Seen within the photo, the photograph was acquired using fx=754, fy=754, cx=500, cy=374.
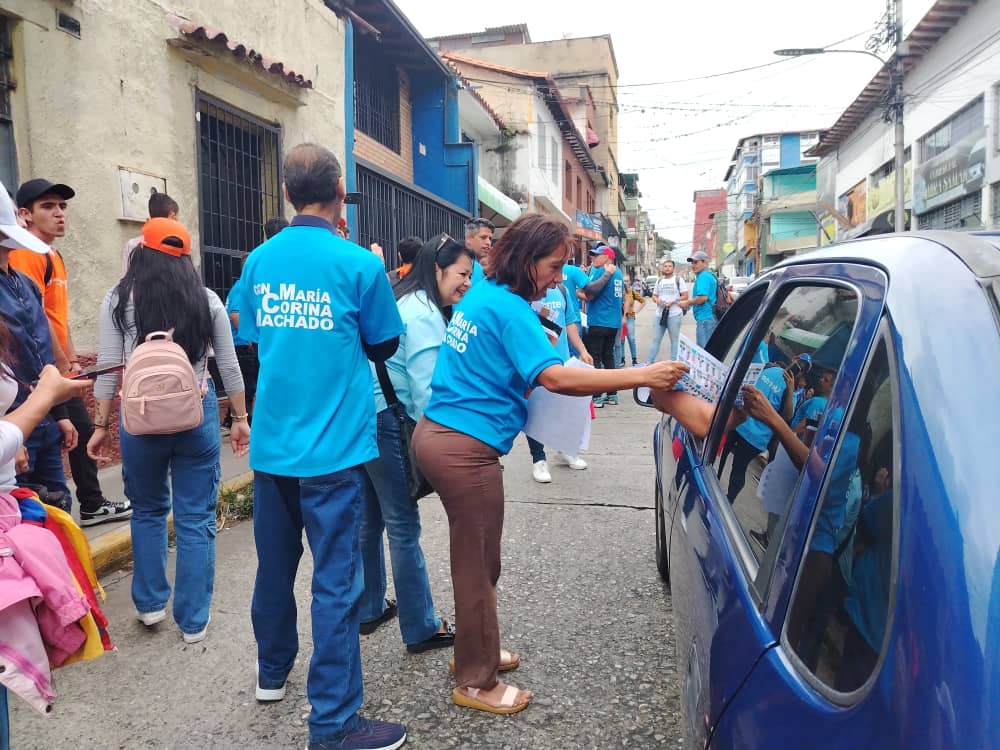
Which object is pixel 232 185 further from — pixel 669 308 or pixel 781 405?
pixel 781 405

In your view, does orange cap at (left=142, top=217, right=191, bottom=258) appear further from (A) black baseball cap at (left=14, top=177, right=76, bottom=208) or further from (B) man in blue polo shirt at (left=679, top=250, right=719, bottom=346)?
(B) man in blue polo shirt at (left=679, top=250, right=719, bottom=346)

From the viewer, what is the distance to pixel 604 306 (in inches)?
342

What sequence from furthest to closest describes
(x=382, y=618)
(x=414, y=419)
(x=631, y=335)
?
(x=631, y=335), (x=382, y=618), (x=414, y=419)

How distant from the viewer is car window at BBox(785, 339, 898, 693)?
3.51ft

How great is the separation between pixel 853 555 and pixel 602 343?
7.76 m

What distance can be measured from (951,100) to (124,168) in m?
18.5

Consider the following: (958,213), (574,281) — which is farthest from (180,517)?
(958,213)

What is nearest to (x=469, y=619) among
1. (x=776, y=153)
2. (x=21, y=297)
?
(x=21, y=297)

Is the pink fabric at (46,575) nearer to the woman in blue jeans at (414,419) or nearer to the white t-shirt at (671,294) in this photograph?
the woman in blue jeans at (414,419)

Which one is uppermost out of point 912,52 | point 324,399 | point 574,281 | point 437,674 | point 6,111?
point 912,52

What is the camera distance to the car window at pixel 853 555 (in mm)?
1070

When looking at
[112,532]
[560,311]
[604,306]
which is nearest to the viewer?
[112,532]

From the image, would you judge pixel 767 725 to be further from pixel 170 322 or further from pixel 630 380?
pixel 170 322

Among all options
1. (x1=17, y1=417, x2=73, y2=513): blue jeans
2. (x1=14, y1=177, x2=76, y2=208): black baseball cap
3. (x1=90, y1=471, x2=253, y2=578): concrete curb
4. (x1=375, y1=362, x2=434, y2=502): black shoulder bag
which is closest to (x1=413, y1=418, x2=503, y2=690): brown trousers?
(x1=375, y1=362, x2=434, y2=502): black shoulder bag
